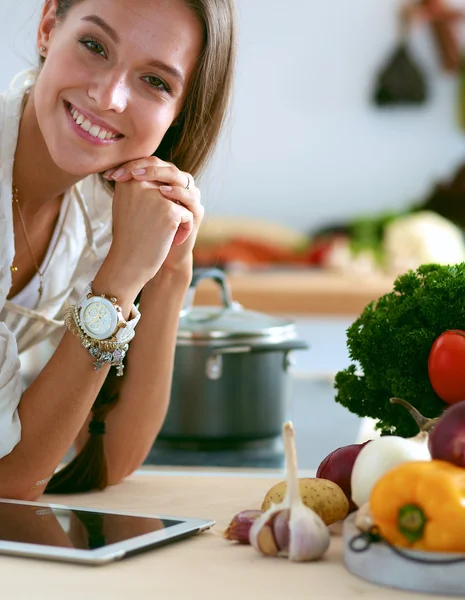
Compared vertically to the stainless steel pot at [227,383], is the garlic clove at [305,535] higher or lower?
lower

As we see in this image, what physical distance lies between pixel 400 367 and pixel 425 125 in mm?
3702

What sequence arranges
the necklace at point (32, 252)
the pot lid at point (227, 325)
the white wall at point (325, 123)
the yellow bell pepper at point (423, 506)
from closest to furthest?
the yellow bell pepper at point (423, 506) → the necklace at point (32, 252) → the pot lid at point (227, 325) → the white wall at point (325, 123)

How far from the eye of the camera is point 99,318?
1251 millimetres

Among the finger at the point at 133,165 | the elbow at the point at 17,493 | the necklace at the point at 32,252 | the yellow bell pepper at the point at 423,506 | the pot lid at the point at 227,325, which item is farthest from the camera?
the pot lid at the point at 227,325

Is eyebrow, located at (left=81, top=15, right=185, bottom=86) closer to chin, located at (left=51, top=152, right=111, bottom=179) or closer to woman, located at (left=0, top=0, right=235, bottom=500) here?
woman, located at (left=0, top=0, right=235, bottom=500)

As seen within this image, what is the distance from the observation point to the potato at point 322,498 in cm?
92

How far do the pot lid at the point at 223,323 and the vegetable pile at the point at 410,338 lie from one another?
1.88ft

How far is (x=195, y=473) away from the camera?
1.39 meters

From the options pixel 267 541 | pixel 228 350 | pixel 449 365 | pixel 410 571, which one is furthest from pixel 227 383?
pixel 410 571

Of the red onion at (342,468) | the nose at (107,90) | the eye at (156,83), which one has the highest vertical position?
the eye at (156,83)

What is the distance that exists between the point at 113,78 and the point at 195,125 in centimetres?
26

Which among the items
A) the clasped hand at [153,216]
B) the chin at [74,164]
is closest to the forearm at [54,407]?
the clasped hand at [153,216]

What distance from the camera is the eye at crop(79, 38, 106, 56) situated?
132cm

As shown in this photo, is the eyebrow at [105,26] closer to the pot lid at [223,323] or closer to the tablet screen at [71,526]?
the pot lid at [223,323]
